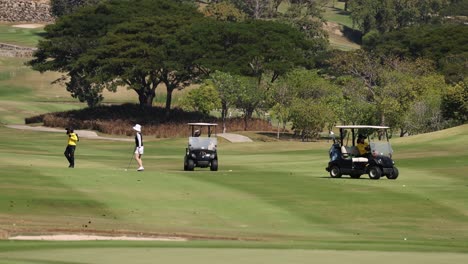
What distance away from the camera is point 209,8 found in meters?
190

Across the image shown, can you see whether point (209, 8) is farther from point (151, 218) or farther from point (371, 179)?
point (151, 218)

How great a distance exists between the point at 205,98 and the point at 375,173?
203ft

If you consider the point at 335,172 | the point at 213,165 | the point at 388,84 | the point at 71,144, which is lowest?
the point at 213,165

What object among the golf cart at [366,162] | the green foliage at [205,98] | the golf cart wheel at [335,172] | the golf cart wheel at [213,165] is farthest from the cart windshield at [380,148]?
the green foliage at [205,98]

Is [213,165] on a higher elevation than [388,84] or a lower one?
lower

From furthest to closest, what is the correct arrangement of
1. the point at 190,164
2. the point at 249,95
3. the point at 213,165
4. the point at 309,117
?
the point at 249,95 → the point at 309,117 → the point at 213,165 → the point at 190,164

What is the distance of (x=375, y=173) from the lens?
150 ft

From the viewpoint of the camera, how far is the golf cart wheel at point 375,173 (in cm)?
4553

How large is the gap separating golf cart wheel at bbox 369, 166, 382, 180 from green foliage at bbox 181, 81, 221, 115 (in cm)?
5930

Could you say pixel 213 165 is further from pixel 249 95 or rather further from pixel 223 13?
pixel 223 13

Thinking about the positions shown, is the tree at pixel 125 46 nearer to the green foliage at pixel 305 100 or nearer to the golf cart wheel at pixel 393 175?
the green foliage at pixel 305 100

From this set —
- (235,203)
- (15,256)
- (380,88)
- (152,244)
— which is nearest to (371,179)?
(235,203)

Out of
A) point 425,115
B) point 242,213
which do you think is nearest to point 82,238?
point 242,213

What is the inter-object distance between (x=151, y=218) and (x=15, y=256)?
9837 millimetres
